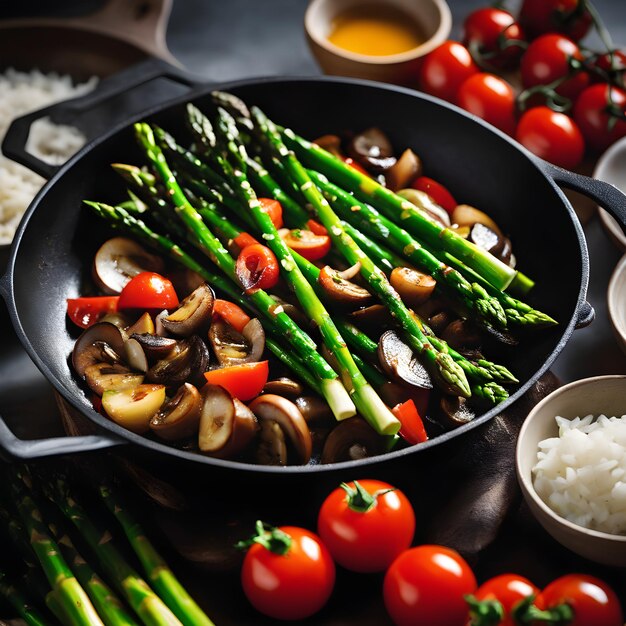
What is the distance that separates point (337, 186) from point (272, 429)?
4.15 ft

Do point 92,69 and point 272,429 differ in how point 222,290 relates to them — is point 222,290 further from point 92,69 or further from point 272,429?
point 92,69

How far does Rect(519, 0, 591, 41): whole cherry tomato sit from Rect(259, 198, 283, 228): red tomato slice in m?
2.08

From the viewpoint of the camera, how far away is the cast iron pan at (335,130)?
3100mm

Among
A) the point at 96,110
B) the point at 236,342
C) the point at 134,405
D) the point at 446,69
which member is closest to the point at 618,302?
the point at 236,342

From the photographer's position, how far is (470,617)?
255 centimetres

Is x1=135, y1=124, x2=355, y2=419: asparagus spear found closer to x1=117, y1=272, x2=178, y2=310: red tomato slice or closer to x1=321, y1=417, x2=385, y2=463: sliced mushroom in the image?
x1=321, y1=417, x2=385, y2=463: sliced mushroom

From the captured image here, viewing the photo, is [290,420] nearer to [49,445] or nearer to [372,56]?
[49,445]

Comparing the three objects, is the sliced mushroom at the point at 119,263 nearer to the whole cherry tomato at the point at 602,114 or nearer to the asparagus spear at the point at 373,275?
the asparagus spear at the point at 373,275

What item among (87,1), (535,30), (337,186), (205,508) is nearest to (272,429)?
(205,508)

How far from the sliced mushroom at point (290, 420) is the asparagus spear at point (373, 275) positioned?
0.52m

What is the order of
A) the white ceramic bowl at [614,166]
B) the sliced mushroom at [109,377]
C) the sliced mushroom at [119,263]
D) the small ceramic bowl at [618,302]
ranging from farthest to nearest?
1. the white ceramic bowl at [614,166]
2. the sliced mushroom at [119,263]
3. the small ceramic bowl at [618,302]
4. the sliced mushroom at [109,377]

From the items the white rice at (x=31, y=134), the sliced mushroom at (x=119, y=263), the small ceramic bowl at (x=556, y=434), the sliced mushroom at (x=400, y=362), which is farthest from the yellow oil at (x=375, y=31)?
the small ceramic bowl at (x=556, y=434)

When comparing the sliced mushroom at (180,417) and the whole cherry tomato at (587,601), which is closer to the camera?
the whole cherry tomato at (587,601)

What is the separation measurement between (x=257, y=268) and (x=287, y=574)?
1180 millimetres
